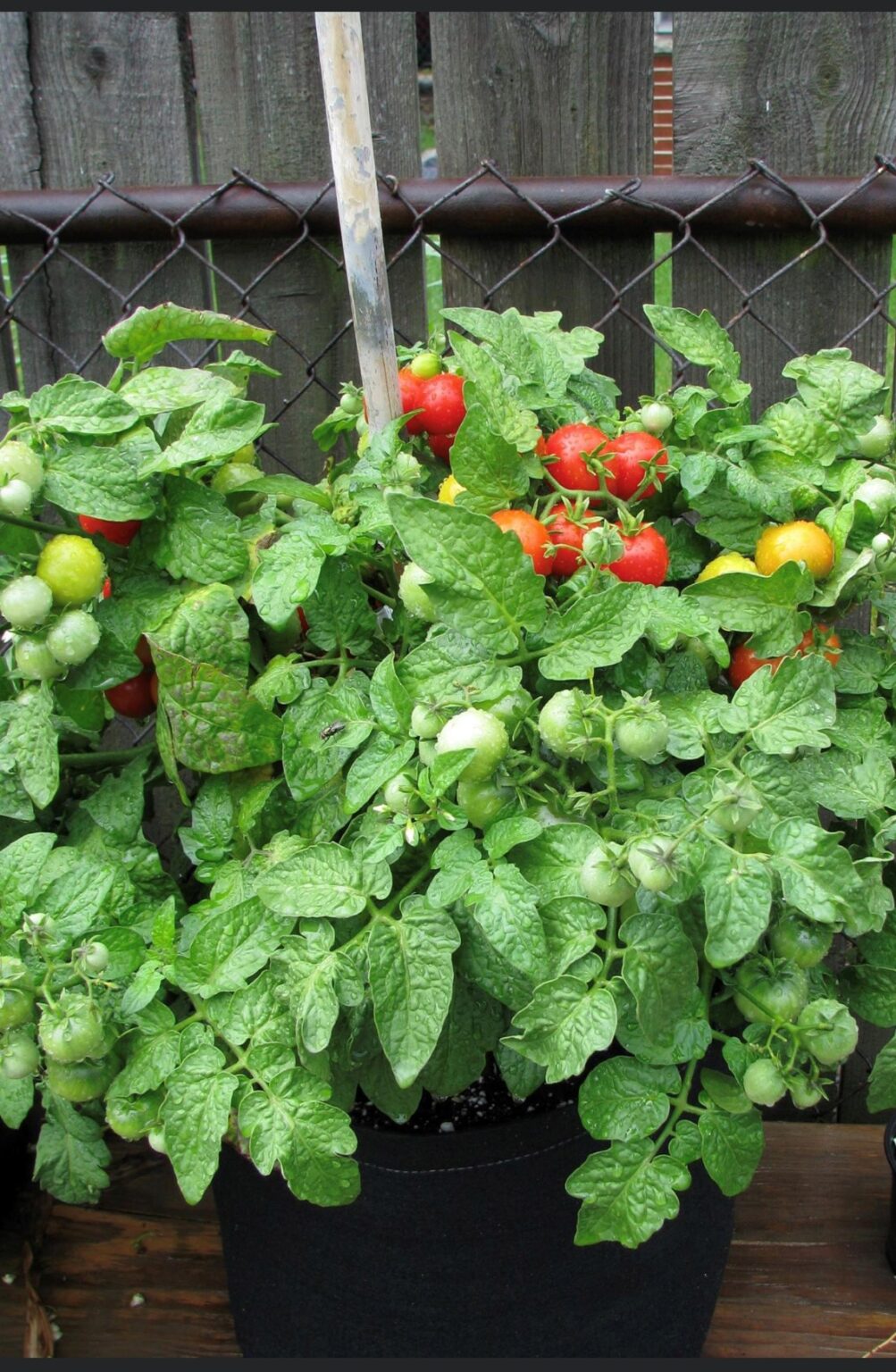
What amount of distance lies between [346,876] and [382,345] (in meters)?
0.36

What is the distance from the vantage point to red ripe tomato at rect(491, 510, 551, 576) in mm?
706

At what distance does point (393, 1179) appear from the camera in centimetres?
79

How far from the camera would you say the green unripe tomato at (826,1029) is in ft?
2.11

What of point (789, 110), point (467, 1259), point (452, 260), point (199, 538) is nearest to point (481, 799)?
point (199, 538)

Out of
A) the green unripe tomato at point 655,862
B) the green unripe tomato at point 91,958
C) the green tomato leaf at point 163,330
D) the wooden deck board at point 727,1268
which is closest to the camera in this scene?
the green unripe tomato at point 655,862

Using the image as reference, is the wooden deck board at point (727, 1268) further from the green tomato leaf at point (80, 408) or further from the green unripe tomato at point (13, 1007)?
the green tomato leaf at point (80, 408)

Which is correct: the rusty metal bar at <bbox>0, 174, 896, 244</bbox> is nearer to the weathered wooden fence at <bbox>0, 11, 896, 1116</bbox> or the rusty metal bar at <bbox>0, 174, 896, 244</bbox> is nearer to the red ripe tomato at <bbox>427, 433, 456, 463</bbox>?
the weathered wooden fence at <bbox>0, 11, 896, 1116</bbox>

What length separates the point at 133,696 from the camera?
2.73 ft

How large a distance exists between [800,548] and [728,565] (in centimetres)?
5

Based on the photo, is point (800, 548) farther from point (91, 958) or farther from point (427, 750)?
point (91, 958)

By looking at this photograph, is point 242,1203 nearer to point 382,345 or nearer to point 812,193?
point 382,345

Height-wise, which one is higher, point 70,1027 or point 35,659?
point 35,659

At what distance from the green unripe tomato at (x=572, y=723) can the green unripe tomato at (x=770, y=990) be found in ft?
0.54

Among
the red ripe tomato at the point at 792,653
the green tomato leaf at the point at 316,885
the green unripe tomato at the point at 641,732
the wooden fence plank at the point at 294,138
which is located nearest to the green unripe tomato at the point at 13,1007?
the green tomato leaf at the point at 316,885
